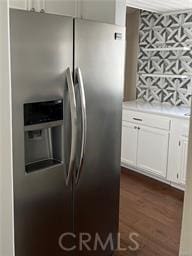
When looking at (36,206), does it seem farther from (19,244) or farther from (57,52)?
(57,52)

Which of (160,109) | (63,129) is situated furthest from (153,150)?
(63,129)

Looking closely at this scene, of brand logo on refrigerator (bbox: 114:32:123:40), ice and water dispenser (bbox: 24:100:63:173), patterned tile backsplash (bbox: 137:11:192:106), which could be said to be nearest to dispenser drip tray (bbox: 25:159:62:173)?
ice and water dispenser (bbox: 24:100:63:173)

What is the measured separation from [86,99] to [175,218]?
69.4 inches

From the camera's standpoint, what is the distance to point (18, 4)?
5.63 ft

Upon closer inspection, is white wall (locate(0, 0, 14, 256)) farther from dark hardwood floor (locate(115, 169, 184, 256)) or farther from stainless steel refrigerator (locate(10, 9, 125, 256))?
dark hardwood floor (locate(115, 169, 184, 256))

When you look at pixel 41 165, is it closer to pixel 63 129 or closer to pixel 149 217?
Answer: pixel 63 129

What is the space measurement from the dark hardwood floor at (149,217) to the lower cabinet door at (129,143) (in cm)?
22

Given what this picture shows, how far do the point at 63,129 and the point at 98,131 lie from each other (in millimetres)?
321

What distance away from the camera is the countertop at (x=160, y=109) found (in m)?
3.44

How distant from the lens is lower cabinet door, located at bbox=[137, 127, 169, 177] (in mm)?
3561

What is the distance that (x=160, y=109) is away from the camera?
12.3ft

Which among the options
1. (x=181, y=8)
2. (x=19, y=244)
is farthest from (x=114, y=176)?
(x=181, y=8)

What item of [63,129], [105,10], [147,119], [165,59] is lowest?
[147,119]

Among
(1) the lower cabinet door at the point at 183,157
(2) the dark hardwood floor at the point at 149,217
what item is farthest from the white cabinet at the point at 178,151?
(2) the dark hardwood floor at the point at 149,217
